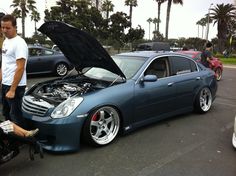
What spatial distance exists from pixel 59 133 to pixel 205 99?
A: 12.0 ft

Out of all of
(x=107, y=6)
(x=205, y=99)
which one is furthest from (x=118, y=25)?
(x=205, y=99)

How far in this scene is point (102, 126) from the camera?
14.5 feet

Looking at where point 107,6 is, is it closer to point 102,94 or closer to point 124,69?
point 124,69

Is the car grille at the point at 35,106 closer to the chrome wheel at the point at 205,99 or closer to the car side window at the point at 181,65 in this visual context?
the car side window at the point at 181,65

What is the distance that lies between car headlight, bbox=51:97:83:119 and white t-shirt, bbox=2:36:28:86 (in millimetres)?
619

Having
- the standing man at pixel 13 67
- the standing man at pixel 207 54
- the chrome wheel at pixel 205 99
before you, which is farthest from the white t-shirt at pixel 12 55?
the standing man at pixel 207 54

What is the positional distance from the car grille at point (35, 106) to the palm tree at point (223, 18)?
157ft

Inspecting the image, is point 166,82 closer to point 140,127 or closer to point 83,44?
Answer: point 140,127

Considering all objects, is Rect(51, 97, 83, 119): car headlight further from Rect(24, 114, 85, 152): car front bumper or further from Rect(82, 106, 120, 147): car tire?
Rect(82, 106, 120, 147): car tire

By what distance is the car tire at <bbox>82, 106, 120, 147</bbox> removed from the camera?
412 centimetres

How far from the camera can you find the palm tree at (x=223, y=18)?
47.5 metres

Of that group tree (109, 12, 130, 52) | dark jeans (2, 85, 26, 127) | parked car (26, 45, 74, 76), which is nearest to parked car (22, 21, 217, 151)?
dark jeans (2, 85, 26, 127)

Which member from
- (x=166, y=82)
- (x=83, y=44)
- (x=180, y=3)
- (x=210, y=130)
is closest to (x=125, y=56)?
(x=166, y=82)

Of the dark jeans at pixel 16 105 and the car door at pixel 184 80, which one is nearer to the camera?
the dark jeans at pixel 16 105
